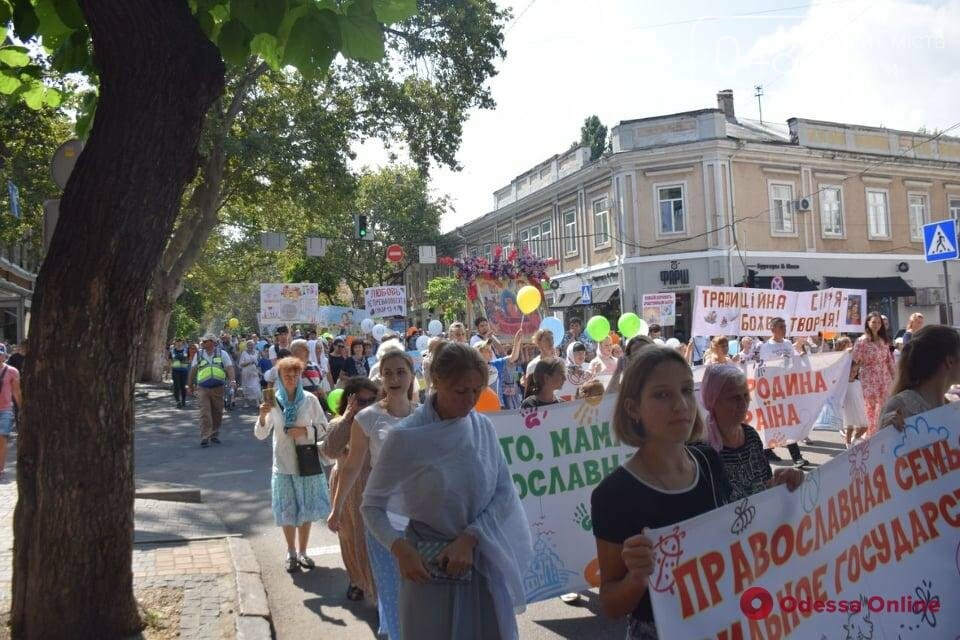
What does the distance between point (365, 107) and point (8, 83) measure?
55.3ft

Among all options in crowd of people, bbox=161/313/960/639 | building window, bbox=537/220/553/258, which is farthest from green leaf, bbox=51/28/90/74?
building window, bbox=537/220/553/258

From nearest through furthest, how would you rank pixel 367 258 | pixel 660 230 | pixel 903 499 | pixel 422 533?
pixel 422 533
pixel 903 499
pixel 660 230
pixel 367 258

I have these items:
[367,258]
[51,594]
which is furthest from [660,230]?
[51,594]

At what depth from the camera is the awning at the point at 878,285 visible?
1219 inches

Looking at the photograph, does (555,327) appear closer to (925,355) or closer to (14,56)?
(925,355)

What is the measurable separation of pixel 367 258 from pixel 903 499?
43712 mm

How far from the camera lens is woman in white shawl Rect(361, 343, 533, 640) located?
291cm

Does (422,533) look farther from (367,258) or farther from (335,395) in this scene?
(367,258)

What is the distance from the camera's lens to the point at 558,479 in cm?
528

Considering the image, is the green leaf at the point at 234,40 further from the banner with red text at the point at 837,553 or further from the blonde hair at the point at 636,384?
the banner with red text at the point at 837,553

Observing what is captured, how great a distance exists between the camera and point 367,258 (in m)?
46.1

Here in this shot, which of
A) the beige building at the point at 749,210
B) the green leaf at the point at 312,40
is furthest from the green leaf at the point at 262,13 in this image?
the beige building at the point at 749,210

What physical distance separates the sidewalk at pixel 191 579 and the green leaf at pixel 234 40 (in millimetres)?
3189

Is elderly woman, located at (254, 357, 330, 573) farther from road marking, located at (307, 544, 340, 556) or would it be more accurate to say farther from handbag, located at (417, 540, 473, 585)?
handbag, located at (417, 540, 473, 585)
